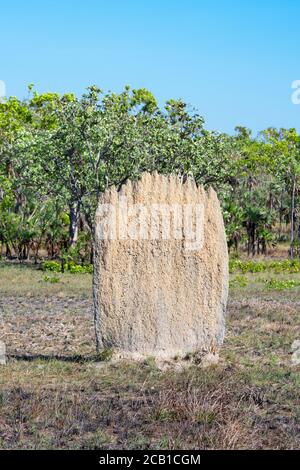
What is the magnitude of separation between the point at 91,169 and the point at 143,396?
19.6 meters

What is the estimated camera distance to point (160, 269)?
37.8ft

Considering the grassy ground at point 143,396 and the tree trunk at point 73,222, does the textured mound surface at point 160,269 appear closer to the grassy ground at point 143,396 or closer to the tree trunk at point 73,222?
the grassy ground at point 143,396

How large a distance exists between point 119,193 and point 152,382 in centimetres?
282

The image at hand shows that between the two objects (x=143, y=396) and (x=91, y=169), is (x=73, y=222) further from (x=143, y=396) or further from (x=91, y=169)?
(x=143, y=396)

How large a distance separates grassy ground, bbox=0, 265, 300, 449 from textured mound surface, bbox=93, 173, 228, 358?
20.8 inches

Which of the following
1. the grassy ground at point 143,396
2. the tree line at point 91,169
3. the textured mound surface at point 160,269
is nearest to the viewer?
the grassy ground at point 143,396

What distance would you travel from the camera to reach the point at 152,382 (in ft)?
33.9

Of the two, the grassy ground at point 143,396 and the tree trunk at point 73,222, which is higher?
the tree trunk at point 73,222

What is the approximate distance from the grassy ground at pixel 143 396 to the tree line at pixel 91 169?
13.5 metres

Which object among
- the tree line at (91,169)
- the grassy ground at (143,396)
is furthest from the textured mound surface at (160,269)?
the tree line at (91,169)

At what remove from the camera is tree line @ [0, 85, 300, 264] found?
92.6ft

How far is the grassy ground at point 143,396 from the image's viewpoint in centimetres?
822
